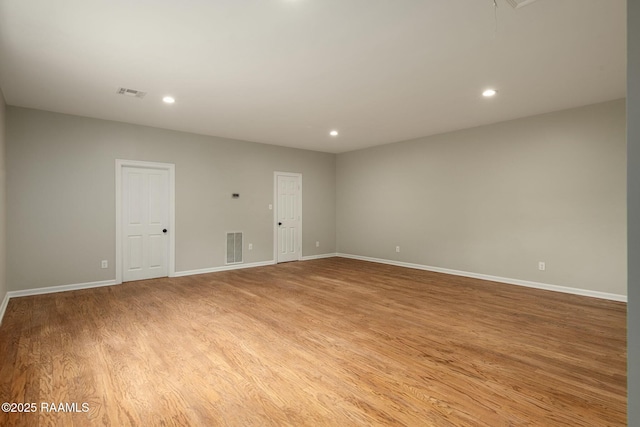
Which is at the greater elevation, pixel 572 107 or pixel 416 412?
pixel 572 107

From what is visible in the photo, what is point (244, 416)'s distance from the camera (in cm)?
187

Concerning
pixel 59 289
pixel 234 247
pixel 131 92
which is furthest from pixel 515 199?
pixel 59 289

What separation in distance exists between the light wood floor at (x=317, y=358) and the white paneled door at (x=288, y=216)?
2.90 metres

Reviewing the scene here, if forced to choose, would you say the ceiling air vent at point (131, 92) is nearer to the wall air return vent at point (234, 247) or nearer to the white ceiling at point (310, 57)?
the white ceiling at point (310, 57)

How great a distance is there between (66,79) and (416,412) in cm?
471

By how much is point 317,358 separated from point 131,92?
3857mm

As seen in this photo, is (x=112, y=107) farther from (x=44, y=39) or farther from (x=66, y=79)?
(x=44, y=39)

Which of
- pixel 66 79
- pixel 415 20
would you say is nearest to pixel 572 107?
pixel 415 20

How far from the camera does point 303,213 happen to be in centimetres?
781

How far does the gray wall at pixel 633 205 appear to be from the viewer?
38.7 inches

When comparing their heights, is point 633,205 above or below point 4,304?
above

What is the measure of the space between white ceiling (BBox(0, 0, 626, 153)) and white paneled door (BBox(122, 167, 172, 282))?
1.17 metres

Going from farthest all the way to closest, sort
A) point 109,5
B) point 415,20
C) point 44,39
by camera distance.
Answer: point 44,39
point 415,20
point 109,5

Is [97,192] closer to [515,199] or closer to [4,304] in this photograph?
[4,304]
